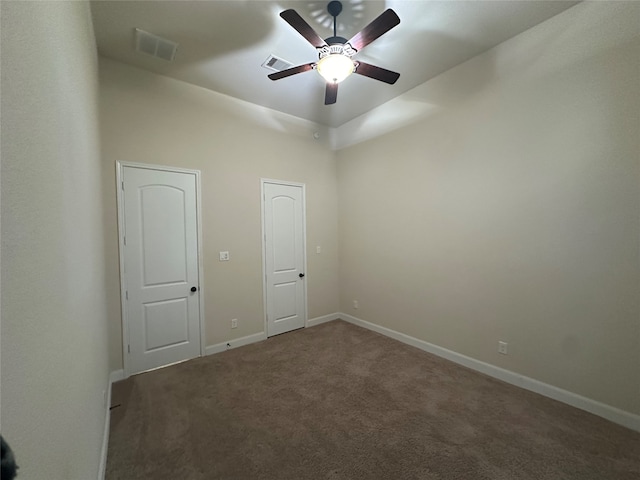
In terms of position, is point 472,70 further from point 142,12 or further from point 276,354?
point 276,354

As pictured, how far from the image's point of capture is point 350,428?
1.95m

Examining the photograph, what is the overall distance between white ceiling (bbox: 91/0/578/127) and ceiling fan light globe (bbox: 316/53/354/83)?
0.43 meters

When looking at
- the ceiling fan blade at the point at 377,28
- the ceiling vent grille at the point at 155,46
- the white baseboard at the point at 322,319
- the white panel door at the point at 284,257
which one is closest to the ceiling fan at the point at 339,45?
the ceiling fan blade at the point at 377,28

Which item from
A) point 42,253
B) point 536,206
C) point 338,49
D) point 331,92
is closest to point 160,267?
point 42,253

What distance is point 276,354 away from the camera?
3.17 metres

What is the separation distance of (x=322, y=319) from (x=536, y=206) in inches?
126

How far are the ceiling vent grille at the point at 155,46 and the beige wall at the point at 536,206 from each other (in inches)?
107

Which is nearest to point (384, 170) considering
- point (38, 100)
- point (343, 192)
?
point (343, 192)

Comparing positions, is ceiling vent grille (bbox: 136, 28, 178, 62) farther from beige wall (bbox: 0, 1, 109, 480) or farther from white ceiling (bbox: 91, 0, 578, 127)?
beige wall (bbox: 0, 1, 109, 480)

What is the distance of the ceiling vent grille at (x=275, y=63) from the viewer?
2615 millimetres

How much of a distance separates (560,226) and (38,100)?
3.24 meters

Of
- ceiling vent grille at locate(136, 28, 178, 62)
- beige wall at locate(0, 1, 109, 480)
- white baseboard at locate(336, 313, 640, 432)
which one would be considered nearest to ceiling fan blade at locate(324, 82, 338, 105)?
ceiling vent grille at locate(136, 28, 178, 62)

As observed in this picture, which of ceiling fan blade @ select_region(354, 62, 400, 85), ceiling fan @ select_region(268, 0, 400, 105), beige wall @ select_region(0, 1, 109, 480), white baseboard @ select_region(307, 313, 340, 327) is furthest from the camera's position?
white baseboard @ select_region(307, 313, 340, 327)

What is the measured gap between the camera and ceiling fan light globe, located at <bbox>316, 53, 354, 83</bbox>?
2.01 meters
